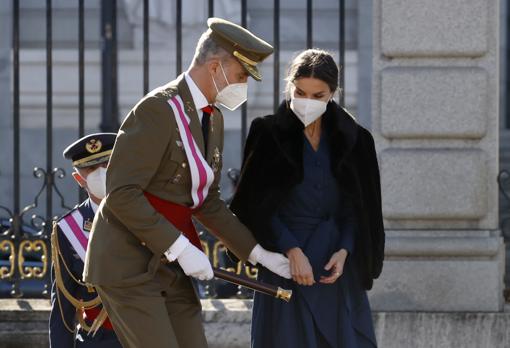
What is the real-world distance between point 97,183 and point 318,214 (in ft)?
2.77

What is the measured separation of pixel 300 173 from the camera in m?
5.39

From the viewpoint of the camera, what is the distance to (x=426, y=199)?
729cm

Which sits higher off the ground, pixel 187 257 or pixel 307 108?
pixel 307 108

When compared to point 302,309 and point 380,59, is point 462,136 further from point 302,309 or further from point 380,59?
point 302,309

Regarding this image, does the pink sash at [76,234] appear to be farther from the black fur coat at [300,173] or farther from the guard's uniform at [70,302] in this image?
the black fur coat at [300,173]

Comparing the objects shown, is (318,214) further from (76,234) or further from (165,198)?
(76,234)

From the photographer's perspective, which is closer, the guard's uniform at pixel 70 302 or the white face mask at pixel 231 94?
the white face mask at pixel 231 94

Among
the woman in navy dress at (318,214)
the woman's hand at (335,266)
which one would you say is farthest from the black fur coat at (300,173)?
the woman's hand at (335,266)

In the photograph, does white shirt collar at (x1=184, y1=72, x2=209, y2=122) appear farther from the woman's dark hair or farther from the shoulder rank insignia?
the shoulder rank insignia

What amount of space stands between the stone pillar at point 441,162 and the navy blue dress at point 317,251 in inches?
72.9

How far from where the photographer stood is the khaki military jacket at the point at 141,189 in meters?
4.67

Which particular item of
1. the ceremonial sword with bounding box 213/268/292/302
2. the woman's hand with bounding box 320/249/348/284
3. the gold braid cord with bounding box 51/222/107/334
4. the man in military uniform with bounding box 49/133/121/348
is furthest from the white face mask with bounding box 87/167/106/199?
the woman's hand with bounding box 320/249/348/284

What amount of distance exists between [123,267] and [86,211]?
2.11 ft

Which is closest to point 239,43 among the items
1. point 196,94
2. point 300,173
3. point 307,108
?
point 196,94
